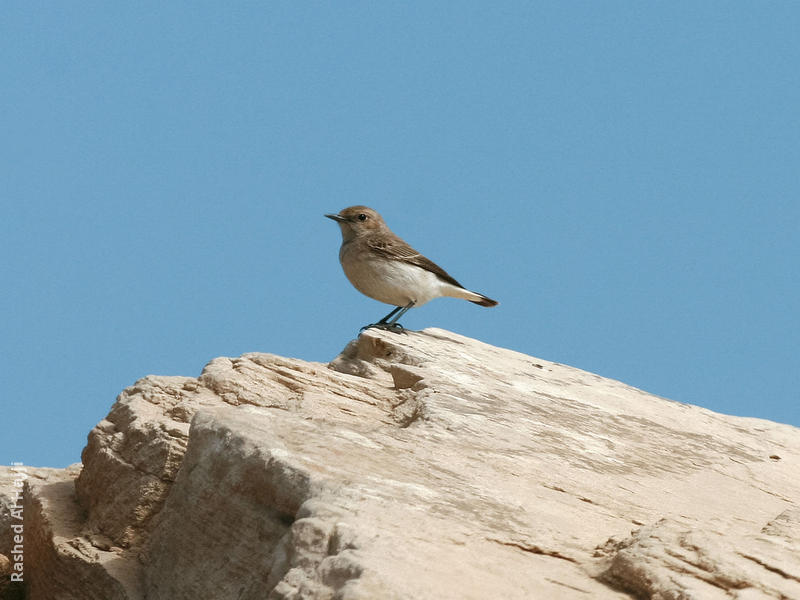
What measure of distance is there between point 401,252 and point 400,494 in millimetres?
5780

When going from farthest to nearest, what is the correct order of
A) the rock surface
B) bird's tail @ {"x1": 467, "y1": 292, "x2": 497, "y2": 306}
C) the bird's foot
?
bird's tail @ {"x1": 467, "y1": 292, "x2": 497, "y2": 306}, the bird's foot, the rock surface

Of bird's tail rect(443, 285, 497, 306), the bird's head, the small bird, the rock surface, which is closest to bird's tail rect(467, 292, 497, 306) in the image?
bird's tail rect(443, 285, 497, 306)

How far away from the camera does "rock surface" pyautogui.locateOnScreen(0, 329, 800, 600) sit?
3953 mm

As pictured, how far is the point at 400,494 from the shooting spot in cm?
443

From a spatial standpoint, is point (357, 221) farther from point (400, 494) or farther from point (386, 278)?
point (400, 494)

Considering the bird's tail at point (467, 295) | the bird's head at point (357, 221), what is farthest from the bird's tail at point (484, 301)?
the bird's head at point (357, 221)

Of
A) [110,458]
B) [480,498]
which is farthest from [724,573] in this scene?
[110,458]

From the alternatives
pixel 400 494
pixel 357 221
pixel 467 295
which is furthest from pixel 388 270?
pixel 400 494

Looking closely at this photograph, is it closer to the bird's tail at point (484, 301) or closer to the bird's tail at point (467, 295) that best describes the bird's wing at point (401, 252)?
the bird's tail at point (467, 295)

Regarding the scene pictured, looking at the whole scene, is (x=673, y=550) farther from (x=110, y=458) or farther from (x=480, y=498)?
(x=110, y=458)

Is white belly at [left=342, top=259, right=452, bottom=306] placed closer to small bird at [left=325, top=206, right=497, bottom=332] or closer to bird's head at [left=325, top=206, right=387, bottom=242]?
small bird at [left=325, top=206, right=497, bottom=332]

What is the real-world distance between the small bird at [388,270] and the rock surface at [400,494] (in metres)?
1.88

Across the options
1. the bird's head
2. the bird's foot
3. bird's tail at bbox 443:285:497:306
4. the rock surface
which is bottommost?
the rock surface

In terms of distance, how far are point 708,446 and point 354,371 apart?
2.80 metres
